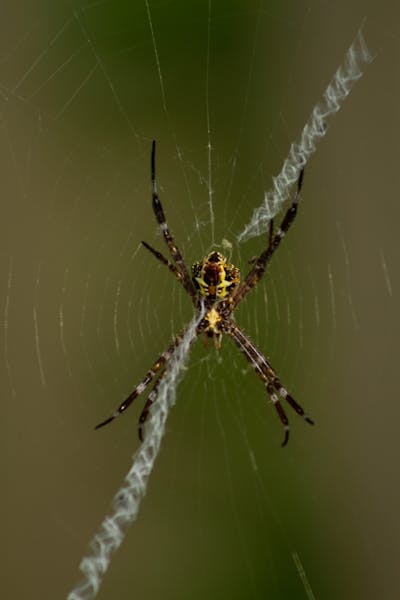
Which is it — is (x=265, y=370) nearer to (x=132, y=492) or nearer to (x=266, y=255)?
(x=266, y=255)

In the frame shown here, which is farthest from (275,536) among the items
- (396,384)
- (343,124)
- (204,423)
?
(343,124)

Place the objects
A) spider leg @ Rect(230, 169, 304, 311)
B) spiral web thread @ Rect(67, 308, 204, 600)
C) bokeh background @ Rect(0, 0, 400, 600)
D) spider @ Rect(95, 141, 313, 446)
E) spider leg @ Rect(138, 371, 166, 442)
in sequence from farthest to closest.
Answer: bokeh background @ Rect(0, 0, 400, 600)
spider leg @ Rect(138, 371, 166, 442)
spider @ Rect(95, 141, 313, 446)
spider leg @ Rect(230, 169, 304, 311)
spiral web thread @ Rect(67, 308, 204, 600)

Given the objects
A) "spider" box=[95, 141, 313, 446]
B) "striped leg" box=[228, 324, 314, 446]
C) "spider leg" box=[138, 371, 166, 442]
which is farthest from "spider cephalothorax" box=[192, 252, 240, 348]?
"spider leg" box=[138, 371, 166, 442]

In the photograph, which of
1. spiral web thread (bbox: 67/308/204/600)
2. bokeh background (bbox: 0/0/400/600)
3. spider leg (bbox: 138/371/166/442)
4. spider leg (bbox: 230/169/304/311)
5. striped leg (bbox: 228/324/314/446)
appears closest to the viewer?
spiral web thread (bbox: 67/308/204/600)

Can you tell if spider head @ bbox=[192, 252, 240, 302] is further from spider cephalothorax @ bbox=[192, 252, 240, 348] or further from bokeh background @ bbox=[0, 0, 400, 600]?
bokeh background @ bbox=[0, 0, 400, 600]

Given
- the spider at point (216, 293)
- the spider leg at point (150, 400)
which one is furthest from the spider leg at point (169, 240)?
the spider leg at point (150, 400)

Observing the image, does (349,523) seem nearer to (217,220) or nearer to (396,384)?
(396,384)

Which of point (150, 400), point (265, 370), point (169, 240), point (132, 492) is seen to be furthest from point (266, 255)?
point (132, 492)
